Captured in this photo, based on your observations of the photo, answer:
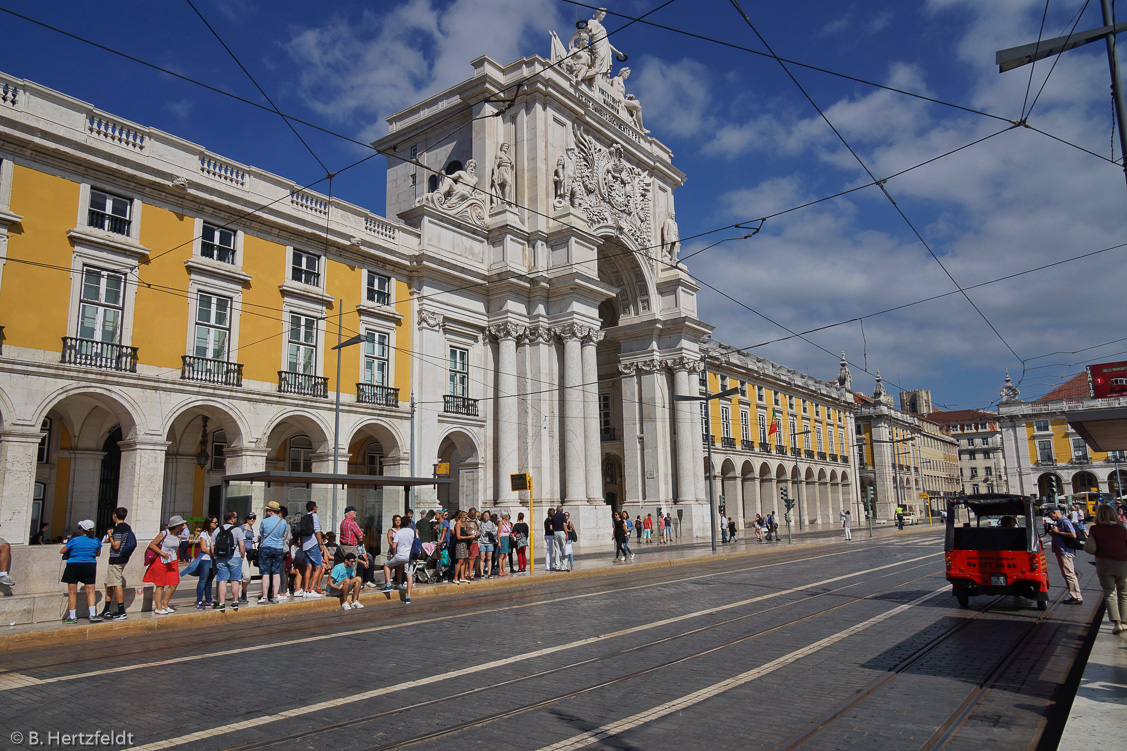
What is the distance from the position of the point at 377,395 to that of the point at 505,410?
6.28 meters

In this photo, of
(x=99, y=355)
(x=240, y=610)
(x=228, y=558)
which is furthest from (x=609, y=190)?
(x=240, y=610)

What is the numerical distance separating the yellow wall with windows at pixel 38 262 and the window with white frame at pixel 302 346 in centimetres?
668

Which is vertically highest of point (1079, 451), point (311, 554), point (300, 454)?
point (1079, 451)

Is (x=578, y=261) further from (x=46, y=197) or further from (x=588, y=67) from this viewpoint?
(x=46, y=197)

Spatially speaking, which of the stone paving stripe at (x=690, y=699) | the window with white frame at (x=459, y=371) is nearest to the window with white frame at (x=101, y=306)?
the window with white frame at (x=459, y=371)

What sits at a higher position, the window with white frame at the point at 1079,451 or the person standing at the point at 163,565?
the window with white frame at the point at 1079,451

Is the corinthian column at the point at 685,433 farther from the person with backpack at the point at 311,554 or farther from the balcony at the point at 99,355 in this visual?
the person with backpack at the point at 311,554

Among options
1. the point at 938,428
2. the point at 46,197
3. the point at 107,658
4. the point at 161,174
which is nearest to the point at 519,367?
the point at 161,174

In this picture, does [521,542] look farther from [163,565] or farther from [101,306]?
[101,306]

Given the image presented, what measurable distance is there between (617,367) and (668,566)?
23.2 metres

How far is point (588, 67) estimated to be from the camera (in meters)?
39.5

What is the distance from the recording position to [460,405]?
30406 millimetres

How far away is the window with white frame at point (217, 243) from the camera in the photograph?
22703 millimetres

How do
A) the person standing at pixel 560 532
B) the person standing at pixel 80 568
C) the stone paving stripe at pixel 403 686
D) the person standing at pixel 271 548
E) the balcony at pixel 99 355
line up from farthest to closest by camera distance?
the person standing at pixel 560 532
the balcony at pixel 99 355
the person standing at pixel 271 548
the person standing at pixel 80 568
the stone paving stripe at pixel 403 686
